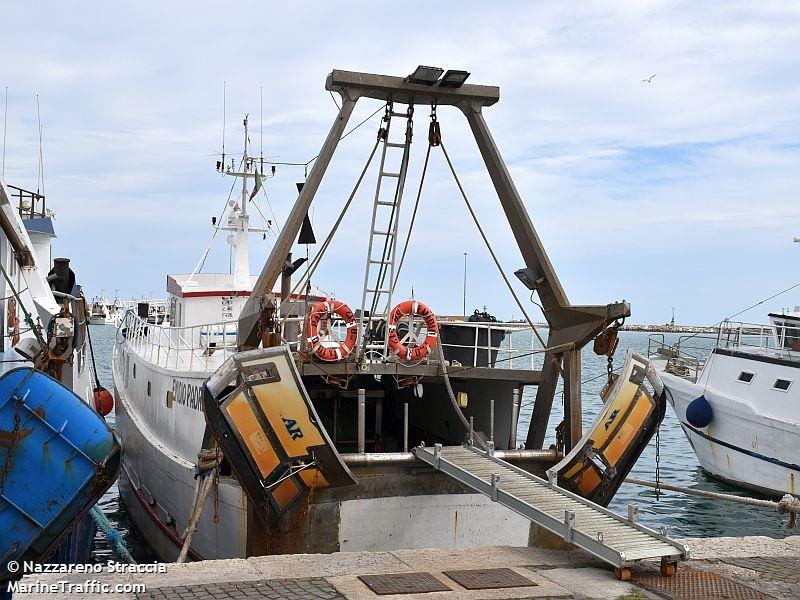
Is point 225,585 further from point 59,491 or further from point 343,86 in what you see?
point 343,86

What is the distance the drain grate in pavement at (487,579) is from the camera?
23.6 feet

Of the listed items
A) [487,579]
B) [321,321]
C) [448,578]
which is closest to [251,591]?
[448,578]

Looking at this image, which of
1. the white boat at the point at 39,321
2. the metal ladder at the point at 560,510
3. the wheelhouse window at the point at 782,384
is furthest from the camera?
the wheelhouse window at the point at 782,384

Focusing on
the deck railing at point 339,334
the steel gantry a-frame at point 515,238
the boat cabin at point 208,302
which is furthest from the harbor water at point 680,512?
the boat cabin at point 208,302

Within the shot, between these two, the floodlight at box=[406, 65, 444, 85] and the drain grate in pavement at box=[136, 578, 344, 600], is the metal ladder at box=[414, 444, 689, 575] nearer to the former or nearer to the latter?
the drain grate in pavement at box=[136, 578, 344, 600]

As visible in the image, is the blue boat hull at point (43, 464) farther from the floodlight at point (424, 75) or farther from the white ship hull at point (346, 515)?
the floodlight at point (424, 75)

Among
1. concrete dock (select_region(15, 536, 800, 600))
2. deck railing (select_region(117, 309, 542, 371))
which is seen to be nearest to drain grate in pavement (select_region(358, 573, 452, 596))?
concrete dock (select_region(15, 536, 800, 600))

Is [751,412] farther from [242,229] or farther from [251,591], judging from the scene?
[251,591]

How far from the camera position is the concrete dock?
6902 millimetres

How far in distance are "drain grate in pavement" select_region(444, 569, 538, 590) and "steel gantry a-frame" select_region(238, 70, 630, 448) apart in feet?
14.2

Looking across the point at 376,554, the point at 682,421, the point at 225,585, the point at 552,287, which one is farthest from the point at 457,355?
the point at 682,421

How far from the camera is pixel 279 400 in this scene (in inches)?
395

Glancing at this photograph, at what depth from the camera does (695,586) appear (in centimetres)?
738

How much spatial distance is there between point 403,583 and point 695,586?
2438 millimetres
